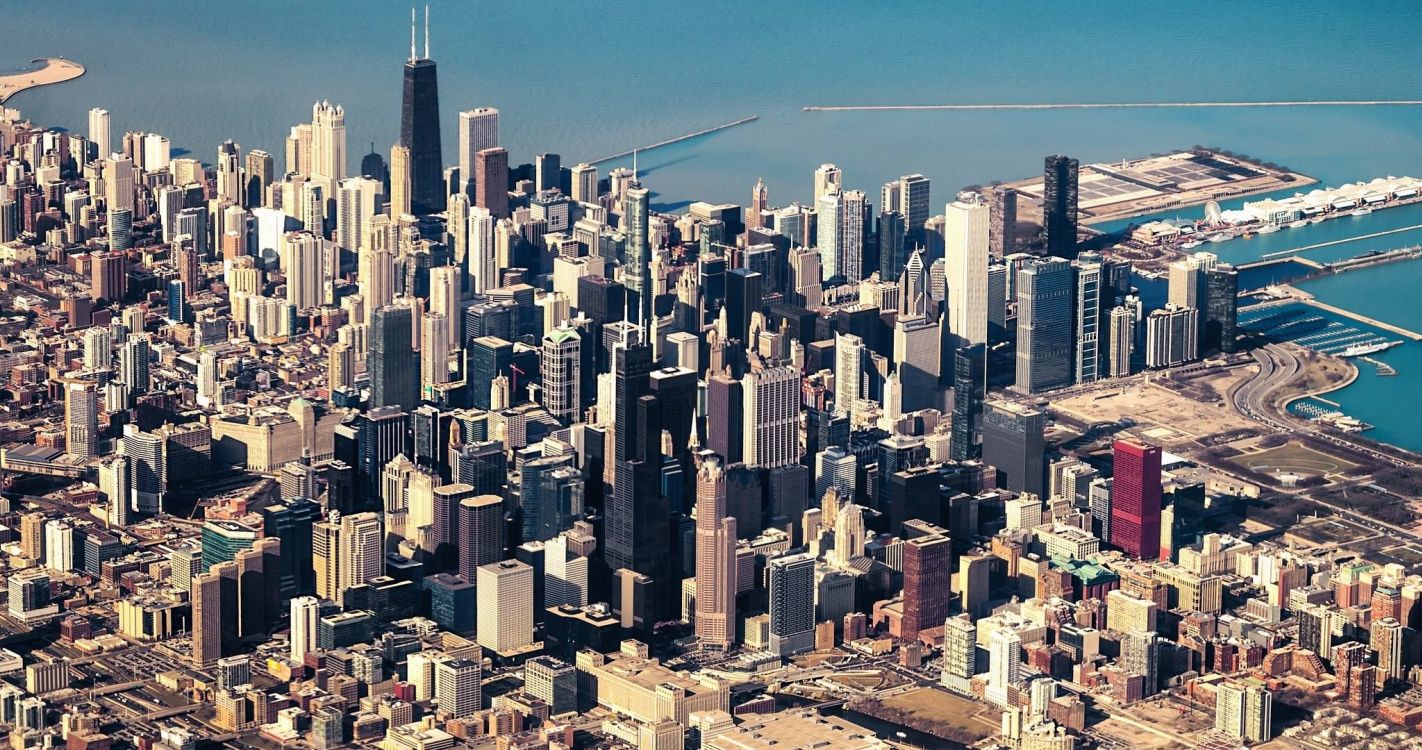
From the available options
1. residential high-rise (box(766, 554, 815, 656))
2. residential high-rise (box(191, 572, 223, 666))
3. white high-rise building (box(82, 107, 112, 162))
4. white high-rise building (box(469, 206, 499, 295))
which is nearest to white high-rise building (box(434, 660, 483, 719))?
residential high-rise (box(191, 572, 223, 666))

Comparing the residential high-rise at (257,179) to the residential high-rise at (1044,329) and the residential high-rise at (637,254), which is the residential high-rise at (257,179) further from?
the residential high-rise at (1044,329)

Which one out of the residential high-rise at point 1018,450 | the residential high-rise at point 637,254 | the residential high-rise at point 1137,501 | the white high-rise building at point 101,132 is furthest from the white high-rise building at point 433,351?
the white high-rise building at point 101,132

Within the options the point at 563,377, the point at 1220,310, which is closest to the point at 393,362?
the point at 563,377

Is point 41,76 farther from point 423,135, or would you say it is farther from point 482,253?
point 482,253

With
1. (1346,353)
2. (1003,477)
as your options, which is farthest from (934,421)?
(1346,353)

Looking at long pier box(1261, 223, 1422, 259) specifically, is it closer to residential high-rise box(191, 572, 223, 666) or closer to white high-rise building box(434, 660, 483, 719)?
white high-rise building box(434, 660, 483, 719)

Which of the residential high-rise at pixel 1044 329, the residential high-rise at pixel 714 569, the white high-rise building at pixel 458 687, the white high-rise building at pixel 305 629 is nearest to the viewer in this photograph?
the white high-rise building at pixel 458 687
